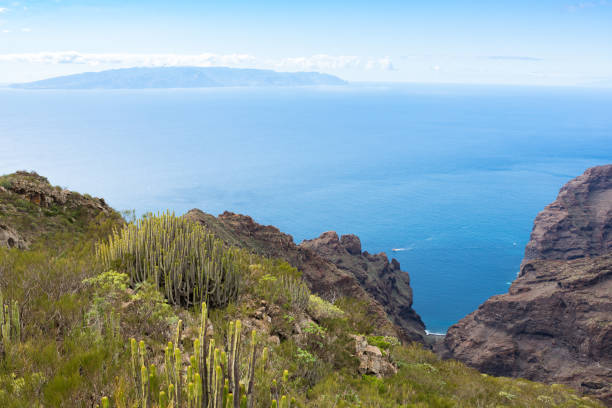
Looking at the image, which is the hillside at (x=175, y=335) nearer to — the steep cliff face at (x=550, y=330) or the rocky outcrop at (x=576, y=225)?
the steep cliff face at (x=550, y=330)

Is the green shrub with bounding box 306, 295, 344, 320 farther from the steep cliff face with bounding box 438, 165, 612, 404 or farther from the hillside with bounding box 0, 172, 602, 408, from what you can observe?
the steep cliff face with bounding box 438, 165, 612, 404

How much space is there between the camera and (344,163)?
161 meters

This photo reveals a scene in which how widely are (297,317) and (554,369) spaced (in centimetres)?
→ 3293

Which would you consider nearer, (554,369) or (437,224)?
(554,369)

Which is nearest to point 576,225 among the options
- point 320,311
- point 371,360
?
point 320,311

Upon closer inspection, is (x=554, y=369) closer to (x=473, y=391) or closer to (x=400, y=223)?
(x=473, y=391)

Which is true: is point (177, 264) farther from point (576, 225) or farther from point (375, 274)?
point (576, 225)

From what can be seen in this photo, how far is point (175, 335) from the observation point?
4.07 meters

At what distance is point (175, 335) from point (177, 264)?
12.6 ft

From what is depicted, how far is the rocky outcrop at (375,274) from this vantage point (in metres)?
39.6

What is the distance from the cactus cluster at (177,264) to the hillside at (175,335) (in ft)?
0.11

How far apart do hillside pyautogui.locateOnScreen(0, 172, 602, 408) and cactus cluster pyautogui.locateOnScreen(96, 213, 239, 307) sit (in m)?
0.03

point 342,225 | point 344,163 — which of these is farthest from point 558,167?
point 342,225

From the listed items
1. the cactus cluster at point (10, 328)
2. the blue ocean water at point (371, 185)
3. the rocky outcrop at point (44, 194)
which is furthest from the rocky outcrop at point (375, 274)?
the cactus cluster at point (10, 328)
